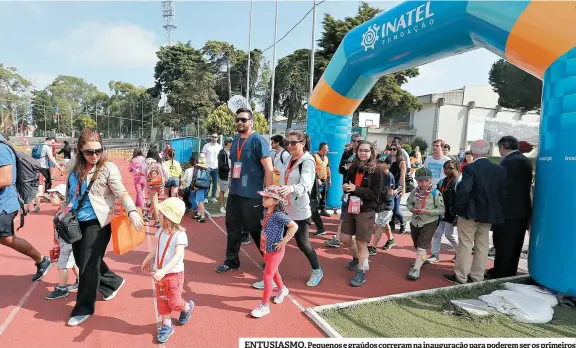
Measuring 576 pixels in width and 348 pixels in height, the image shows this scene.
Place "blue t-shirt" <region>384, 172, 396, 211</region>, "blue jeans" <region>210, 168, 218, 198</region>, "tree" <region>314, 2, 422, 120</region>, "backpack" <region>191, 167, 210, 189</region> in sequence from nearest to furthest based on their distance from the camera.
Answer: "blue t-shirt" <region>384, 172, 396, 211</region> → "backpack" <region>191, 167, 210, 189</region> → "blue jeans" <region>210, 168, 218, 198</region> → "tree" <region>314, 2, 422, 120</region>

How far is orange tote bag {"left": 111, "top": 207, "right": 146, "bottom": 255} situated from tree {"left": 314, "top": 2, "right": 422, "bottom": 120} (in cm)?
2574

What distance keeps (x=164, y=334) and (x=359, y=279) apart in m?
2.40

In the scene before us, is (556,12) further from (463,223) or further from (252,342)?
(252,342)

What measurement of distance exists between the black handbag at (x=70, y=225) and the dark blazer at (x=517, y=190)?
471 cm

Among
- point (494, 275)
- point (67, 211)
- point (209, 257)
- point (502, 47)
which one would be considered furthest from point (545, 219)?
point (67, 211)

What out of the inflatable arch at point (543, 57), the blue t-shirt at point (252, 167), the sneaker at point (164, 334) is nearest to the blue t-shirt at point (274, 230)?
the blue t-shirt at point (252, 167)

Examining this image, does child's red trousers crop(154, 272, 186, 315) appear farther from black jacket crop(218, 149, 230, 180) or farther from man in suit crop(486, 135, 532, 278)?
black jacket crop(218, 149, 230, 180)

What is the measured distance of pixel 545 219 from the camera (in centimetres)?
393

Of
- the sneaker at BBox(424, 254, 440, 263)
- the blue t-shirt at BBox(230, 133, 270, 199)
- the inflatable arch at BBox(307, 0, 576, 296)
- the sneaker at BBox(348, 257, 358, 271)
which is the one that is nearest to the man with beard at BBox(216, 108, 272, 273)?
the blue t-shirt at BBox(230, 133, 270, 199)

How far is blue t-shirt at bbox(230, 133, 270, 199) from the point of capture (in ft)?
14.4

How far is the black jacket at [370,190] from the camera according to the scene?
4.27 m

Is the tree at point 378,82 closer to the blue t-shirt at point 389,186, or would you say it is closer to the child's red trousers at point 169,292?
the blue t-shirt at point 389,186

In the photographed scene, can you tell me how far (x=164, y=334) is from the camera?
300 centimetres

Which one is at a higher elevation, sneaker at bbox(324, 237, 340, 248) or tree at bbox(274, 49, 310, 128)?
tree at bbox(274, 49, 310, 128)
